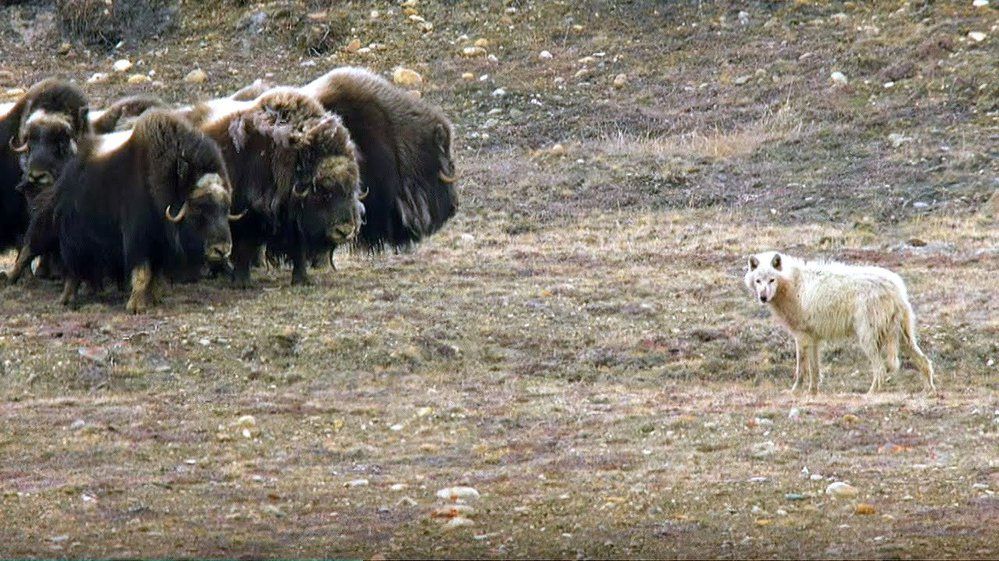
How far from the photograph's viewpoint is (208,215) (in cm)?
1238

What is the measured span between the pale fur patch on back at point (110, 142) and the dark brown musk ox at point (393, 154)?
1410mm

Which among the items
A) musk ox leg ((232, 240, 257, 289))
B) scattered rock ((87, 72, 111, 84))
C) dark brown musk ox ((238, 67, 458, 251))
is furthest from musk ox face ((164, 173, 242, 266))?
scattered rock ((87, 72, 111, 84))

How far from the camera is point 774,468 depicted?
8.35 meters

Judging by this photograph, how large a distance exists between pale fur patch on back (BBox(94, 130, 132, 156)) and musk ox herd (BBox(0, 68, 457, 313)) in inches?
0.7

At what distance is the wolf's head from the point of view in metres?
10.5

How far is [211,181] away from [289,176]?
0.97m

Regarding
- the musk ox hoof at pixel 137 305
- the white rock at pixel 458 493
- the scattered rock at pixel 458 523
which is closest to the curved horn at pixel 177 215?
the musk ox hoof at pixel 137 305

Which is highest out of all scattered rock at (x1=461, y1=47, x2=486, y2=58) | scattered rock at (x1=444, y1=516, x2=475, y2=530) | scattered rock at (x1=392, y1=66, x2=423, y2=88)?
scattered rock at (x1=444, y1=516, x2=475, y2=530)

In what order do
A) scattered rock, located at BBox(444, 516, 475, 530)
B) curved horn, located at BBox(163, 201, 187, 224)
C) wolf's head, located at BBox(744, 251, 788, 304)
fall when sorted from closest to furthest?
1. scattered rock, located at BBox(444, 516, 475, 530)
2. wolf's head, located at BBox(744, 251, 788, 304)
3. curved horn, located at BBox(163, 201, 187, 224)

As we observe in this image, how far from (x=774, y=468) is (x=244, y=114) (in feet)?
20.6

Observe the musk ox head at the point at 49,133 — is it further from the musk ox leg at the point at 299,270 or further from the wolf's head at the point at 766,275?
the wolf's head at the point at 766,275

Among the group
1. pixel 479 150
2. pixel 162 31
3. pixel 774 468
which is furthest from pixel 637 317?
pixel 162 31

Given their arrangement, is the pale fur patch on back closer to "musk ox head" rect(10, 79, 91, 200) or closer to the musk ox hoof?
"musk ox head" rect(10, 79, 91, 200)

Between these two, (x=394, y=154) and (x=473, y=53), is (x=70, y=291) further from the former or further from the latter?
(x=473, y=53)
